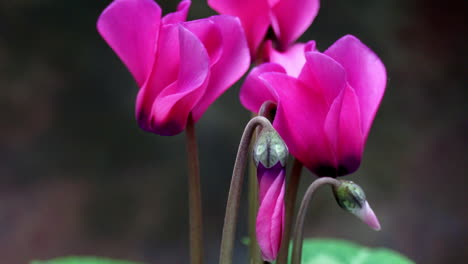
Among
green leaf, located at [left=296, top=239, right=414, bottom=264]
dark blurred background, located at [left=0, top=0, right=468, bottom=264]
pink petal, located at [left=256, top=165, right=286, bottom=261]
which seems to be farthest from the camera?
Answer: dark blurred background, located at [left=0, top=0, right=468, bottom=264]

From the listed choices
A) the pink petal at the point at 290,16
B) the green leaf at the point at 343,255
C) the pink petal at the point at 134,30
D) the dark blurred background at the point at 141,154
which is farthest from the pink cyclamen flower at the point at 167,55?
the dark blurred background at the point at 141,154

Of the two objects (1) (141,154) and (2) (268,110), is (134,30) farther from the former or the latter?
(1) (141,154)

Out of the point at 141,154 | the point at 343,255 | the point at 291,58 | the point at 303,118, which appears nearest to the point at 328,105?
the point at 303,118

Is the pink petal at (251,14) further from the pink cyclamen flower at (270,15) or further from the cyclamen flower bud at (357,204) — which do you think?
the cyclamen flower bud at (357,204)

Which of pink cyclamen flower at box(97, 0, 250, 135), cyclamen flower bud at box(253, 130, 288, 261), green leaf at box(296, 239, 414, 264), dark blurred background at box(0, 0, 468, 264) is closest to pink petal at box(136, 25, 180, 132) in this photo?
pink cyclamen flower at box(97, 0, 250, 135)

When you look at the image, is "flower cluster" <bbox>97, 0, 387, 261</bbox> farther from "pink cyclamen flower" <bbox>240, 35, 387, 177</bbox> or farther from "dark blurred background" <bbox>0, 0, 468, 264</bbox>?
"dark blurred background" <bbox>0, 0, 468, 264</bbox>

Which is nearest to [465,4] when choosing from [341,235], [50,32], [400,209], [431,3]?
[431,3]

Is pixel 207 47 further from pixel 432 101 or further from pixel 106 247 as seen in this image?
pixel 432 101
